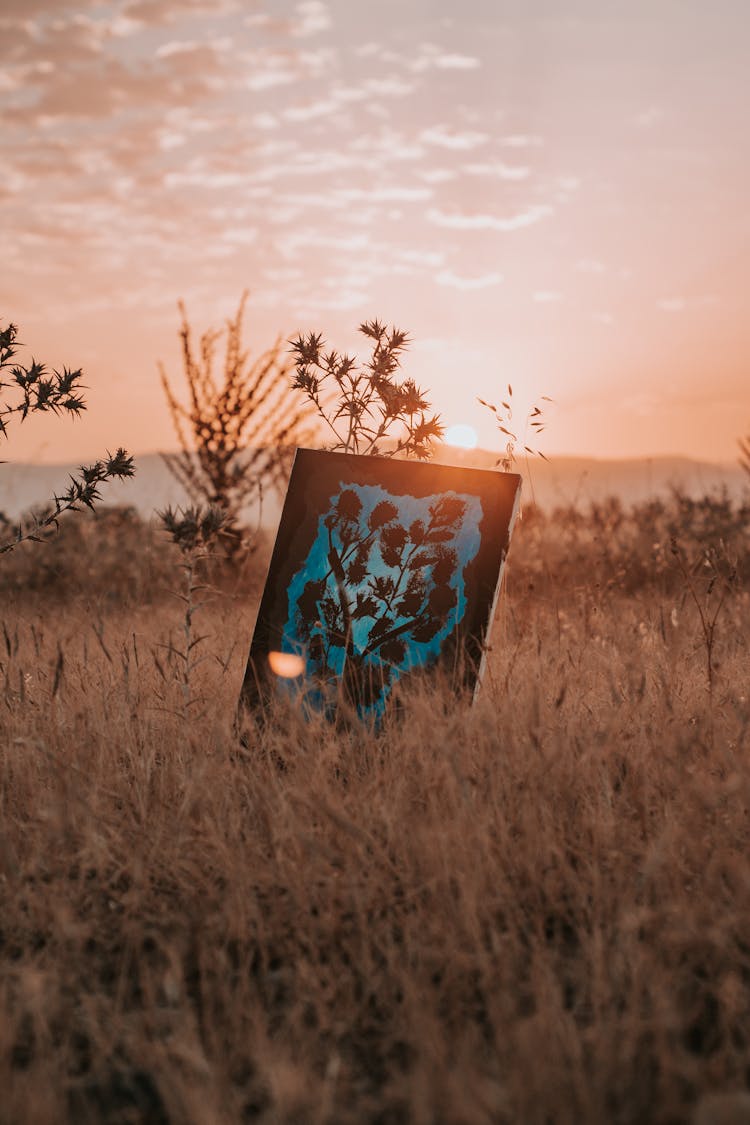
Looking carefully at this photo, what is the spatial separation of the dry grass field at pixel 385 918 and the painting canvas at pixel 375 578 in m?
0.27

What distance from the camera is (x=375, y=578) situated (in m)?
3.88

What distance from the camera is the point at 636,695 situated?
2.87 metres

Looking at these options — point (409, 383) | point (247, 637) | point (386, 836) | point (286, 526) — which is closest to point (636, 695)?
point (386, 836)

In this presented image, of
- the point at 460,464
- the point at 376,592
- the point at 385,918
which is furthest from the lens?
the point at 460,464

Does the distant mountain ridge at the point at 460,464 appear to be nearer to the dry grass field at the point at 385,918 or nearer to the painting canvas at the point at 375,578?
the painting canvas at the point at 375,578

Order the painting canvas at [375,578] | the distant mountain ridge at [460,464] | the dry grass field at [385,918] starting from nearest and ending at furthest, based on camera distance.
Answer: the dry grass field at [385,918] < the painting canvas at [375,578] < the distant mountain ridge at [460,464]

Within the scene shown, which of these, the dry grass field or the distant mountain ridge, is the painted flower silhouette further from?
the distant mountain ridge

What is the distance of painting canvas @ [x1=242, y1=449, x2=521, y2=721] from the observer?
3.71 meters

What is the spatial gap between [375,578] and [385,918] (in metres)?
1.70

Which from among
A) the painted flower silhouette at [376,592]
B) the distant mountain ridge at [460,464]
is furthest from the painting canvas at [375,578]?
the distant mountain ridge at [460,464]

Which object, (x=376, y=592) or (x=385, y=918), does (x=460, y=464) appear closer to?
(x=376, y=592)

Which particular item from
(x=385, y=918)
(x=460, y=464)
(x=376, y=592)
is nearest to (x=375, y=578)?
(x=376, y=592)

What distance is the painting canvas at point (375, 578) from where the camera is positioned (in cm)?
371

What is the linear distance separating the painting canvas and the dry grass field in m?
0.27
